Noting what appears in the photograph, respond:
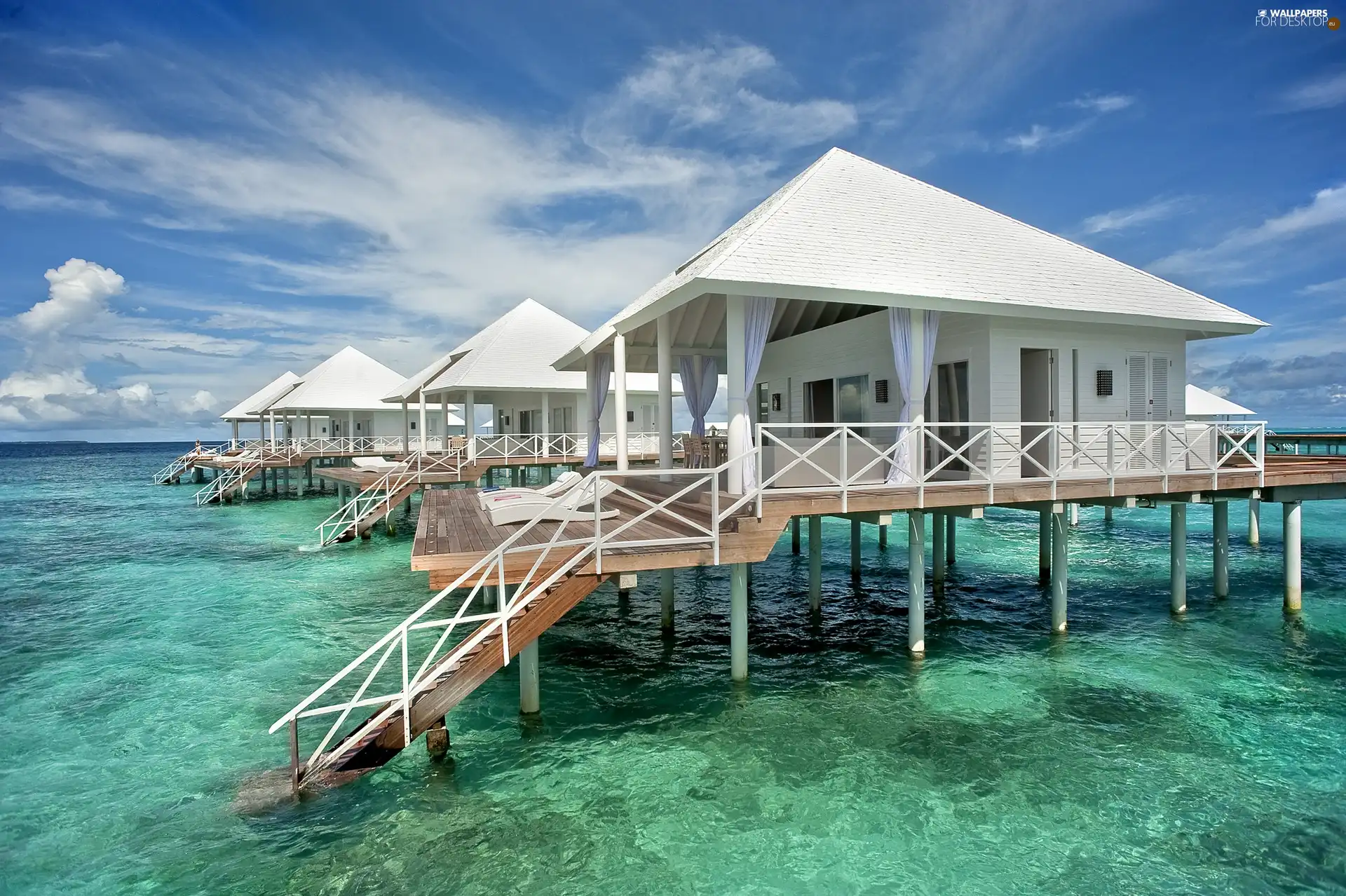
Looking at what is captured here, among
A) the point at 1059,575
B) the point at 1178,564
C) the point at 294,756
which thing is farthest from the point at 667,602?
the point at 1178,564

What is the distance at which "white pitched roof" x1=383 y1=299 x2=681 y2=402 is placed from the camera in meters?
29.4

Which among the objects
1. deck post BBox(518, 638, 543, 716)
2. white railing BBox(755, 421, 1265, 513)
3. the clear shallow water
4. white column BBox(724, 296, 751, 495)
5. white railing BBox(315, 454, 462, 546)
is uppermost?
white column BBox(724, 296, 751, 495)

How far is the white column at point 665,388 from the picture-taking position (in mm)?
14162

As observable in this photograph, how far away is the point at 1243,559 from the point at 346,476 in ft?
103

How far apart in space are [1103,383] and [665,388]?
8.33 m

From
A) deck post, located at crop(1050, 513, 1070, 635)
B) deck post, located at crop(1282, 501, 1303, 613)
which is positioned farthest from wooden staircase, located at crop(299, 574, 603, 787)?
deck post, located at crop(1282, 501, 1303, 613)

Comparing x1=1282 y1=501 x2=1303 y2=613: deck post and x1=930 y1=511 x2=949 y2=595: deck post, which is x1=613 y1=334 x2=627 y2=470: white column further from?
x1=1282 y1=501 x2=1303 y2=613: deck post

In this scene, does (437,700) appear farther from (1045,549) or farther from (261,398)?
(261,398)

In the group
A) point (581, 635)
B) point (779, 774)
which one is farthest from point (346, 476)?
point (779, 774)

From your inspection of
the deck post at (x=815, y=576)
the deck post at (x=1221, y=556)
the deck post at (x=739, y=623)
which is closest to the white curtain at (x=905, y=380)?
the deck post at (x=739, y=623)

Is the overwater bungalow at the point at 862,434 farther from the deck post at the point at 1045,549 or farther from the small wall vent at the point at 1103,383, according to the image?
the deck post at the point at 1045,549

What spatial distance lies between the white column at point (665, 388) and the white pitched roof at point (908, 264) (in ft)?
2.39

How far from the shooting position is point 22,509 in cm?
4266

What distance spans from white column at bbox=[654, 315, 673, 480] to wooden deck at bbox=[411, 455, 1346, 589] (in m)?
0.90
